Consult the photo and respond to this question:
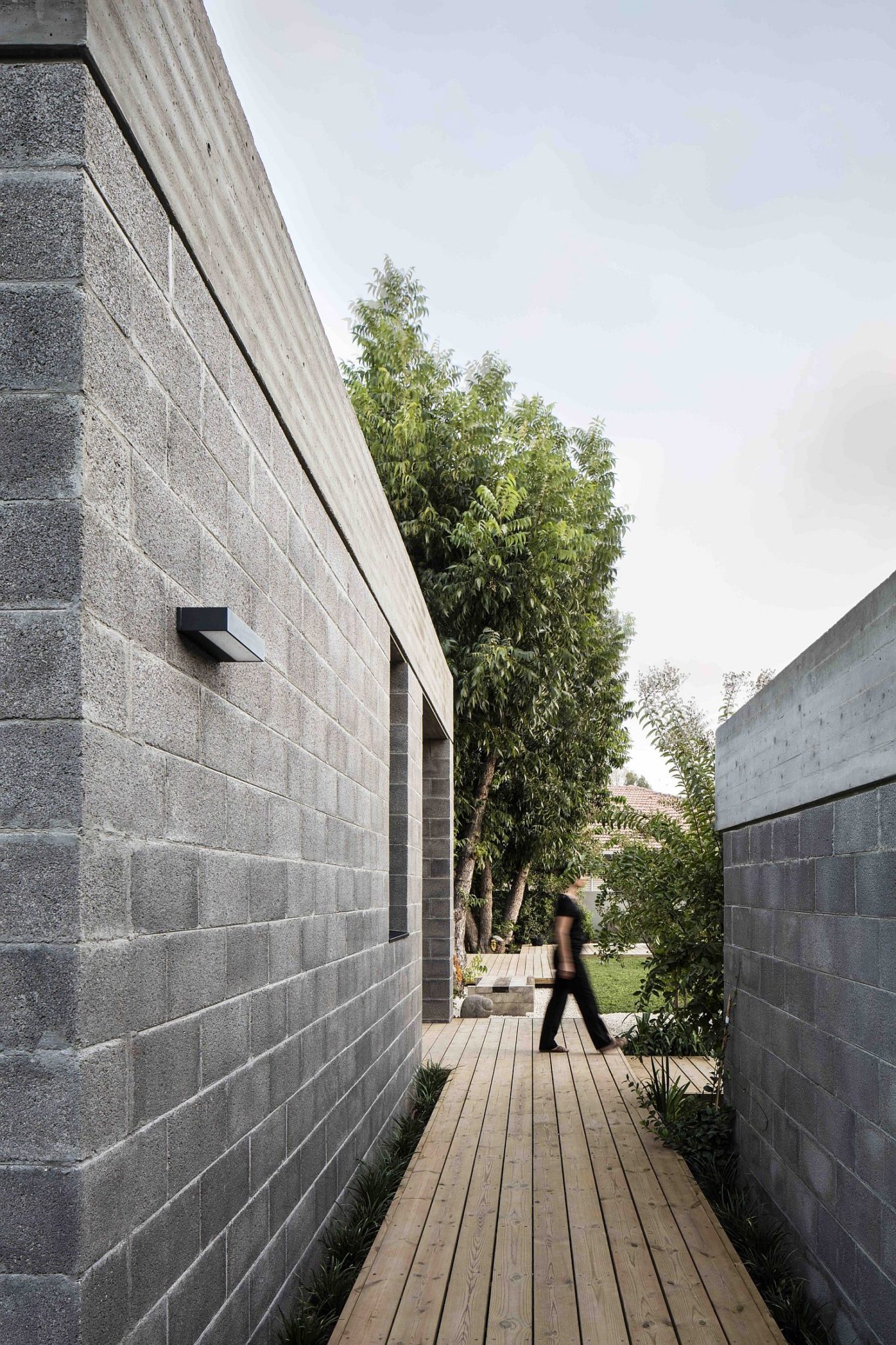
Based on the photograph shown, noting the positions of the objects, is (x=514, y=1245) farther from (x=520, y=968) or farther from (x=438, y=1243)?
(x=520, y=968)

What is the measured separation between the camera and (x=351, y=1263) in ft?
13.8

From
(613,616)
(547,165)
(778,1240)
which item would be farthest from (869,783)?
(613,616)

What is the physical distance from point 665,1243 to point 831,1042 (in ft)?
4.93

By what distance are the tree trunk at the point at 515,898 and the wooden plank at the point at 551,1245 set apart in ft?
46.7

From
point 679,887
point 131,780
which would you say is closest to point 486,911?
point 679,887

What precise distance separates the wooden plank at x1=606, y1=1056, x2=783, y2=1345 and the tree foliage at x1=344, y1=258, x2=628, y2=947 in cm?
792

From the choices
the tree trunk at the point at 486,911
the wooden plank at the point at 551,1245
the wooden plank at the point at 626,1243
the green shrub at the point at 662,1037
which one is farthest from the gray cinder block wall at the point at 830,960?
the tree trunk at the point at 486,911

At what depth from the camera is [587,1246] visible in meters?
4.46

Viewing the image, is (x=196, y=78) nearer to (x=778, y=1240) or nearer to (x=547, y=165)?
(x=778, y=1240)

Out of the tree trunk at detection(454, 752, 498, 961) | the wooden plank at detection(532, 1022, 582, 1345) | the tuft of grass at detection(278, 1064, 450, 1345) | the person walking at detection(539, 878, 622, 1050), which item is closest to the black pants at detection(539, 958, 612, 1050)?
the person walking at detection(539, 878, 622, 1050)

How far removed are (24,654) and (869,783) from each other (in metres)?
2.47

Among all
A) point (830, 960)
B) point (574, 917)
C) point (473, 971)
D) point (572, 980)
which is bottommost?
point (473, 971)

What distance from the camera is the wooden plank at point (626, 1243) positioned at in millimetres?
3654

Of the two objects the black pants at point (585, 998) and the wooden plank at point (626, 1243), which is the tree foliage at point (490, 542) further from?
the wooden plank at point (626, 1243)
